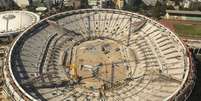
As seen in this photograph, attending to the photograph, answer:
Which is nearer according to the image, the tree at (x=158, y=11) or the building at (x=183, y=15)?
the building at (x=183, y=15)

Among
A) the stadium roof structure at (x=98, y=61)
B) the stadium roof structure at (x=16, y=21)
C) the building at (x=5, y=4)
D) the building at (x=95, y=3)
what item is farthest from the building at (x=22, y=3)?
the stadium roof structure at (x=98, y=61)

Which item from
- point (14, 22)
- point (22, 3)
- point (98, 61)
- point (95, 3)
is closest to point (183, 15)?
point (95, 3)

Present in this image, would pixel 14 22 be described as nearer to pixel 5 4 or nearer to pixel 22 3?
pixel 5 4

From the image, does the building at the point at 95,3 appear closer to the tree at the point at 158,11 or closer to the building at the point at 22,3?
the tree at the point at 158,11

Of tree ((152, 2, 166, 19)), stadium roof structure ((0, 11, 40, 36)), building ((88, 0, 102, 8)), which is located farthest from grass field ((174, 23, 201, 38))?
stadium roof structure ((0, 11, 40, 36))

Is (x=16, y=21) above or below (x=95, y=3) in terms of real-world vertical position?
below

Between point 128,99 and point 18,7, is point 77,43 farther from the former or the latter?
point 18,7

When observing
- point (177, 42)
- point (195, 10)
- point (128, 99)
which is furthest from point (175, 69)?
point (195, 10)
